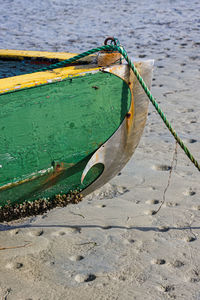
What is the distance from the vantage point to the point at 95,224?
3.16 meters

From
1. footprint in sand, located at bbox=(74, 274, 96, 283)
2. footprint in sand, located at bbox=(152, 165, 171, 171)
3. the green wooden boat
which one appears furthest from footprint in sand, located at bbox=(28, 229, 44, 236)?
footprint in sand, located at bbox=(152, 165, 171, 171)

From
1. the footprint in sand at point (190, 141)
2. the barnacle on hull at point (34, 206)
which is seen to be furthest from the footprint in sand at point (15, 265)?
the footprint in sand at point (190, 141)

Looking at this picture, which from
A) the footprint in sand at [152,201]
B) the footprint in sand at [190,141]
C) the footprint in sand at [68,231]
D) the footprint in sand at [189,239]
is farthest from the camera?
the footprint in sand at [190,141]

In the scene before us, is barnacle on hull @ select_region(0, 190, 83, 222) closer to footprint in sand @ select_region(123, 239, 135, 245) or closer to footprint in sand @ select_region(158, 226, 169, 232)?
footprint in sand @ select_region(123, 239, 135, 245)

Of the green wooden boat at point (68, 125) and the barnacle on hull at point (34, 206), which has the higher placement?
the green wooden boat at point (68, 125)

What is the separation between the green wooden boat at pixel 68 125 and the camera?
8.55ft

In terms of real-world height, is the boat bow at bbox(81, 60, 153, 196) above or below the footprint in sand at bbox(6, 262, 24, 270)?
above

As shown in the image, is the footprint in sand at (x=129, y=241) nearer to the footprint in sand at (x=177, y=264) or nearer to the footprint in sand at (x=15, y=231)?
the footprint in sand at (x=177, y=264)

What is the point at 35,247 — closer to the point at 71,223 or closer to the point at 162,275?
the point at 71,223

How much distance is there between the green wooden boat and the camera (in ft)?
8.55

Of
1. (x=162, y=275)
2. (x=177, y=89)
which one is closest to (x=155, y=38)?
(x=177, y=89)

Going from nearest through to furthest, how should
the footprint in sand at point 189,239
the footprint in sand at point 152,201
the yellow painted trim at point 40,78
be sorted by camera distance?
the yellow painted trim at point 40,78, the footprint in sand at point 189,239, the footprint in sand at point 152,201

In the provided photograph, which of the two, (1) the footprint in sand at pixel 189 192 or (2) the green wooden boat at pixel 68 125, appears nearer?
(2) the green wooden boat at pixel 68 125

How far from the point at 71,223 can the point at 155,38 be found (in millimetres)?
6701
